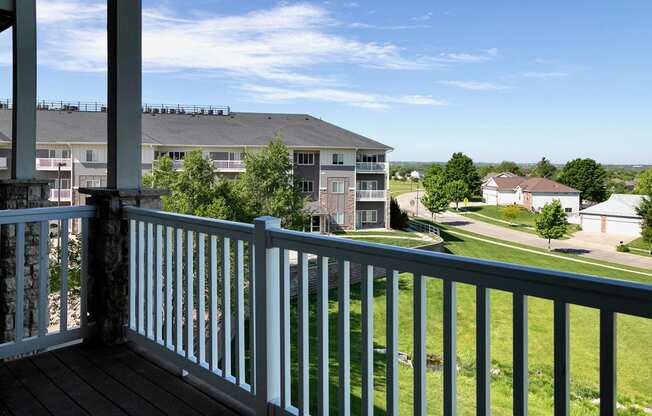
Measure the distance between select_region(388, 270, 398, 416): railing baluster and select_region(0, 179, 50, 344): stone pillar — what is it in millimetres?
3876

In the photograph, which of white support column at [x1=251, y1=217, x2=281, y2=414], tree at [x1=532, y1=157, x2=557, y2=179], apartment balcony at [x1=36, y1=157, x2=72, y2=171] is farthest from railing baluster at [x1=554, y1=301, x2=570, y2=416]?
apartment balcony at [x1=36, y1=157, x2=72, y2=171]

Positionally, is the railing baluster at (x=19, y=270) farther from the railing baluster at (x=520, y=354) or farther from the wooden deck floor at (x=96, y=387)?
the railing baluster at (x=520, y=354)

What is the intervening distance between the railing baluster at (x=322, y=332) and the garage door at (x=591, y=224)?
1087 cm

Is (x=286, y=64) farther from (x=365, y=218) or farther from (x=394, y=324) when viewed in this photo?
(x=394, y=324)

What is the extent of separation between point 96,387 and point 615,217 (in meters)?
11.1

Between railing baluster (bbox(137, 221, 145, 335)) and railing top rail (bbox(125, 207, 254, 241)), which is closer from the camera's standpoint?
railing top rail (bbox(125, 207, 254, 241))

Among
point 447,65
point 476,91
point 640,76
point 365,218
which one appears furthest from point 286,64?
point 640,76

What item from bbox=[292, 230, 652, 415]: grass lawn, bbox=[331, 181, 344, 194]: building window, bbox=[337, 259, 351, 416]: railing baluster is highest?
bbox=[331, 181, 344, 194]: building window

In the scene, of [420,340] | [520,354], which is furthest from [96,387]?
[520,354]

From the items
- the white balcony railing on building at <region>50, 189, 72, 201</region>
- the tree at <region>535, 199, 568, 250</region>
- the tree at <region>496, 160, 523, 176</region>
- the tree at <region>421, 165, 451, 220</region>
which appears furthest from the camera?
the white balcony railing on building at <region>50, 189, 72, 201</region>

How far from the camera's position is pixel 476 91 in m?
33.1

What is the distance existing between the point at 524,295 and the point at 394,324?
0.43m

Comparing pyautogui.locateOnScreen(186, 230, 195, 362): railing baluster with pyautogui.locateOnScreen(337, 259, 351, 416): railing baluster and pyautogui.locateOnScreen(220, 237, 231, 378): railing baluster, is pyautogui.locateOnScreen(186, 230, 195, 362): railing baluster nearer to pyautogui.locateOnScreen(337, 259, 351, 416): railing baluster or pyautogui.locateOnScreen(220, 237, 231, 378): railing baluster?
pyautogui.locateOnScreen(220, 237, 231, 378): railing baluster

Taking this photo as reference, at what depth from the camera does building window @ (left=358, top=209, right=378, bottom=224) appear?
87.7 ft
